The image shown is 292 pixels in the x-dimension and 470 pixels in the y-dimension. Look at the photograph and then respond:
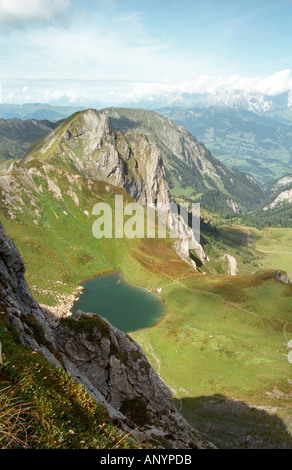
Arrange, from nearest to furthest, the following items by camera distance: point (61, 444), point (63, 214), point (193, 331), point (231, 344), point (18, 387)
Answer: point (61, 444), point (18, 387), point (231, 344), point (193, 331), point (63, 214)

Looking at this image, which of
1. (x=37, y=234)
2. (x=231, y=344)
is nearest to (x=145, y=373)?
(x=231, y=344)

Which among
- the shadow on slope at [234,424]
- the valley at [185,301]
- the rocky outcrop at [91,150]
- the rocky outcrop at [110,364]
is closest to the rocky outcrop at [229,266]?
the valley at [185,301]

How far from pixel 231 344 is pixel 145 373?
3736cm

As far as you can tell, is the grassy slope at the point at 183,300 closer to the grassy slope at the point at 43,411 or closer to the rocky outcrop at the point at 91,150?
the grassy slope at the point at 43,411

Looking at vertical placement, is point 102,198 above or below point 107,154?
below

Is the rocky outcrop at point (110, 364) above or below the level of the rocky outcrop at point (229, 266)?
above

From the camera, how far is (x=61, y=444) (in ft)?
27.1

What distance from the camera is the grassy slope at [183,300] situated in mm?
51812

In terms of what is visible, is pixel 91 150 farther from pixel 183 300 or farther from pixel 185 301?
pixel 185 301

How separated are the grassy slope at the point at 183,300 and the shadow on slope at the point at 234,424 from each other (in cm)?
150

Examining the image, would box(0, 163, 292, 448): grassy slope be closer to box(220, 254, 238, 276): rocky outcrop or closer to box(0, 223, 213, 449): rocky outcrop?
box(0, 223, 213, 449): rocky outcrop

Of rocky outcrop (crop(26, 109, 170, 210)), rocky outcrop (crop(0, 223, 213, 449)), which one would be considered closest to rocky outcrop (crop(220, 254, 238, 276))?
rocky outcrop (crop(26, 109, 170, 210))

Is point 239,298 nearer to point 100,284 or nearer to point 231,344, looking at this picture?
point 231,344

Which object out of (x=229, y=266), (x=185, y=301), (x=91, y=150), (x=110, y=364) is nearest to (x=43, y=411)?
(x=110, y=364)
